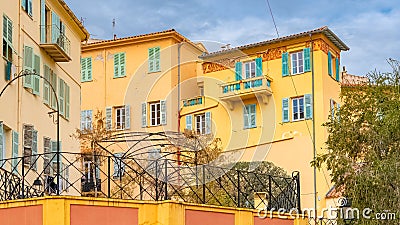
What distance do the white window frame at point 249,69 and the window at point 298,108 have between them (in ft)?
10.2

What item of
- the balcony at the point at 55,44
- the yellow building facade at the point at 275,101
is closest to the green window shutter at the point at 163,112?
the yellow building facade at the point at 275,101

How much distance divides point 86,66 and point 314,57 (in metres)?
14.4

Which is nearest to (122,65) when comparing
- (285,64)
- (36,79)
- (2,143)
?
(285,64)

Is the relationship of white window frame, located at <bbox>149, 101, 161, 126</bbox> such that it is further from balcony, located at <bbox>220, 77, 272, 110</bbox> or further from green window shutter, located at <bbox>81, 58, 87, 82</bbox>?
green window shutter, located at <bbox>81, 58, 87, 82</bbox>

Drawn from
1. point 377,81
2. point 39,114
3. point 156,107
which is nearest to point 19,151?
point 39,114

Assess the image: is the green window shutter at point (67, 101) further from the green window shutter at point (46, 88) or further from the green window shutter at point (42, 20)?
the green window shutter at point (42, 20)

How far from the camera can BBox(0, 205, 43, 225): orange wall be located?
18.6 meters

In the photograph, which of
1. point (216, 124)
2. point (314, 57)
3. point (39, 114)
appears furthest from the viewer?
point (216, 124)

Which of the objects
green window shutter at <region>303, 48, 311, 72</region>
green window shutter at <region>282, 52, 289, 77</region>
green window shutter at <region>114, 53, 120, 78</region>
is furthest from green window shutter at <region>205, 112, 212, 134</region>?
green window shutter at <region>303, 48, 311, 72</region>

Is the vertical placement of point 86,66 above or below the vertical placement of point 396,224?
above

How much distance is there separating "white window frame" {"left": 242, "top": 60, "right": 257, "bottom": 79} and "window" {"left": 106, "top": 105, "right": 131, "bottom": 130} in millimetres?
7298

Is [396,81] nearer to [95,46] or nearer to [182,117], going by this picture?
[182,117]

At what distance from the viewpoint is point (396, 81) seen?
2869cm

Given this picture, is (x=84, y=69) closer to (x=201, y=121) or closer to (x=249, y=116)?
(x=201, y=121)
